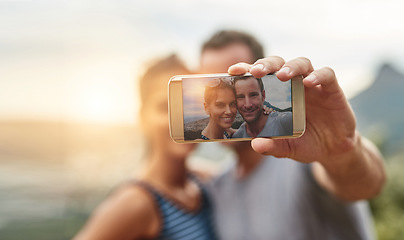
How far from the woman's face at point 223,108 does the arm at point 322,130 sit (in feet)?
0.18

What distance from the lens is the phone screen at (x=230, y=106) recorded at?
75cm

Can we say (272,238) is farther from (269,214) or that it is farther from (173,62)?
(173,62)

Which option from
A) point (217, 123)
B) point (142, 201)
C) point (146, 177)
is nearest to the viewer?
point (217, 123)

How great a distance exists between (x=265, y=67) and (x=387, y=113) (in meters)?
2.96

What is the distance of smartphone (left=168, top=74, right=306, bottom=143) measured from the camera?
29.5 inches

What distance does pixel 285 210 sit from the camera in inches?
57.1

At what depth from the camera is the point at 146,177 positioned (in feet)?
4.95

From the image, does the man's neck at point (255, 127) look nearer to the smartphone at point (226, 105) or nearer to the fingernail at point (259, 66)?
the smartphone at point (226, 105)

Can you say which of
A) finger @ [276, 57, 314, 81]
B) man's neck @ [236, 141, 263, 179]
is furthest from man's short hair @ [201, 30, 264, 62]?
finger @ [276, 57, 314, 81]

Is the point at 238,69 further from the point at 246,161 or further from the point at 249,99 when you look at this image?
the point at 246,161

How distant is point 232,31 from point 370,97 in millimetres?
1950

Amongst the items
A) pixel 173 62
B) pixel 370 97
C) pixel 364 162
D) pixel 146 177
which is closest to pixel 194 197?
pixel 146 177

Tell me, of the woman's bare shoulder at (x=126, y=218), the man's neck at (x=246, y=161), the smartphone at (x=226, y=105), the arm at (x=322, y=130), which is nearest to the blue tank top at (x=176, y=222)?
the woman's bare shoulder at (x=126, y=218)

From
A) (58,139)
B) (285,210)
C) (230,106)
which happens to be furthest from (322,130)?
(58,139)
